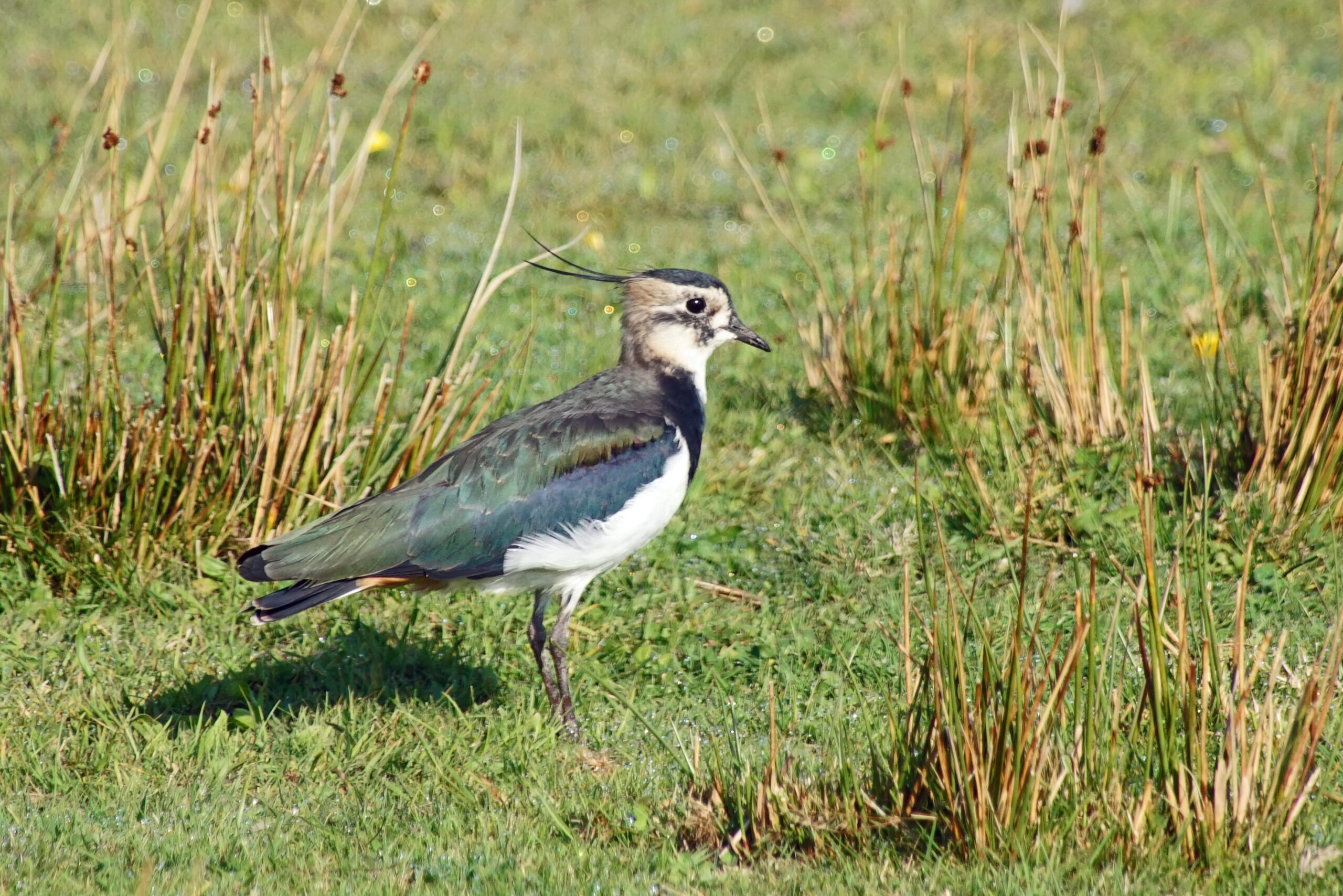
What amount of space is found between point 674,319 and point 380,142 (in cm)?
364

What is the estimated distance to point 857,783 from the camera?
12.4 ft

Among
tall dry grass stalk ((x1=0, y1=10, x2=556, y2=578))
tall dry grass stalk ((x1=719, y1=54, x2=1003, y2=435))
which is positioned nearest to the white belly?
tall dry grass stalk ((x1=0, y1=10, x2=556, y2=578))

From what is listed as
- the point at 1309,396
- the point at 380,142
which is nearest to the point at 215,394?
the point at 380,142

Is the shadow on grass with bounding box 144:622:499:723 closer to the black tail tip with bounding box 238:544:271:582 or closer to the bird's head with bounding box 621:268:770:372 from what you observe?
the black tail tip with bounding box 238:544:271:582

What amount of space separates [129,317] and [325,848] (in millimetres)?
3982

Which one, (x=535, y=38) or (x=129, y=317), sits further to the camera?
(x=535, y=38)

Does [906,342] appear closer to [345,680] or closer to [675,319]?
[675,319]

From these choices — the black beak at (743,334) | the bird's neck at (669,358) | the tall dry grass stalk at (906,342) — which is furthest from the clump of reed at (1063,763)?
the tall dry grass stalk at (906,342)

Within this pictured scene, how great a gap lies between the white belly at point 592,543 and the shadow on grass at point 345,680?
43 cm

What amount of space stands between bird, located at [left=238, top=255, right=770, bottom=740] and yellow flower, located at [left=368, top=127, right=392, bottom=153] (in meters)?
3.40

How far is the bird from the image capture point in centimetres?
462

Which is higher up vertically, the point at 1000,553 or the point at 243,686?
the point at 1000,553

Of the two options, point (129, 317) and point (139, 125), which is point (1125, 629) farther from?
point (139, 125)

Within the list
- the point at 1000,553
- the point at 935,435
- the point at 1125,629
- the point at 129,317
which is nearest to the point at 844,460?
the point at 935,435
